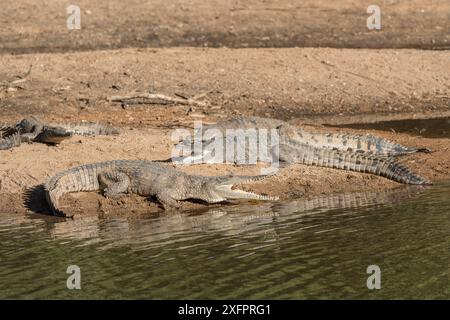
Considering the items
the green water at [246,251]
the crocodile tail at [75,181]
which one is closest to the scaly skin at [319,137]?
the green water at [246,251]

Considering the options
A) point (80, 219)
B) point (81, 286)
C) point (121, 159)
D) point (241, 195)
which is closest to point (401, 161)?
point (241, 195)

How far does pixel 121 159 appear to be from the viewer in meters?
11.8

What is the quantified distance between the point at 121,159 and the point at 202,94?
4.06m

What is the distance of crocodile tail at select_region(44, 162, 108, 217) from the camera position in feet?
34.5

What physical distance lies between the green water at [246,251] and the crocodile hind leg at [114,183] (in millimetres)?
610

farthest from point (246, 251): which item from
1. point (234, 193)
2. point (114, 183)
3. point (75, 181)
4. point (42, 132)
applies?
point (42, 132)

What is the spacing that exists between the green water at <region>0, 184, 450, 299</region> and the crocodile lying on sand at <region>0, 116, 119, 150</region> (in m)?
1.84

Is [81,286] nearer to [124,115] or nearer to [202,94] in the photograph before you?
[124,115]

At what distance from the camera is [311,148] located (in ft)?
39.9

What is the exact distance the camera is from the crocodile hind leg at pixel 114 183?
10680mm

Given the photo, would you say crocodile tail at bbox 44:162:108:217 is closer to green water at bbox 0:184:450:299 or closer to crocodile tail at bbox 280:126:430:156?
green water at bbox 0:184:450:299

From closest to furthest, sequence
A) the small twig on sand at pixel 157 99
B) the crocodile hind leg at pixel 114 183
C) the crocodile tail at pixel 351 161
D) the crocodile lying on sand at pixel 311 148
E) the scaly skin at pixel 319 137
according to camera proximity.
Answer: the crocodile hind leg at pixel 114 183 → the crocodile tail at pixel 351 161 → the crocodile lying on sand at pixel 311 148 → the scaly skin at pixel 319 137 → the small twig on sand at pixel 157 99

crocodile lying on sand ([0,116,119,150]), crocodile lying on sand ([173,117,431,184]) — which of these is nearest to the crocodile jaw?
crocodile lying on sand ([173,117,431,184])

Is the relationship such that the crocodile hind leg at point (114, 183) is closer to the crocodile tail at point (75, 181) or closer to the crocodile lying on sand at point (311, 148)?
the crocodile tail at point (75, 181)
